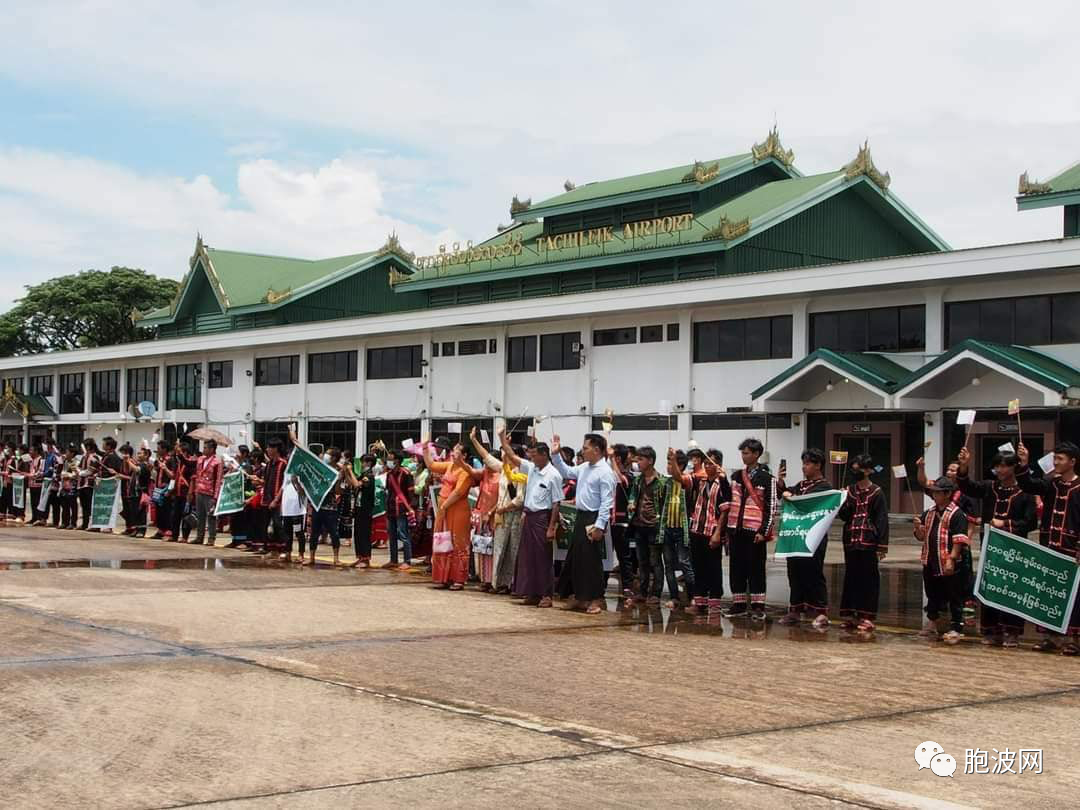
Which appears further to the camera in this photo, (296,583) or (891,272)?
(891,272)

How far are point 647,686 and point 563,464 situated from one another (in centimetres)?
619

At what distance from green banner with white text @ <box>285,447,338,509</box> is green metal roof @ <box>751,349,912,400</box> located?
1520 centimetres

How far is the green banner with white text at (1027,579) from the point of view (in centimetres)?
1122

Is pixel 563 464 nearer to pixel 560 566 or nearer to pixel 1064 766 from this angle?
pixel 560 566

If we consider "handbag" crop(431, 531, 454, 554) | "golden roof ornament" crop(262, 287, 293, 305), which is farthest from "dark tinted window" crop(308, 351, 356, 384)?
"handbag" crop(431, 531, 454, 554)

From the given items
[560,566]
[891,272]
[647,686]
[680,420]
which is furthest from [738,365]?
[647,686]

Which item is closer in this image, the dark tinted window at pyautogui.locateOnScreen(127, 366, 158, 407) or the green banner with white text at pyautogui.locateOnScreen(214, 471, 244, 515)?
the green banner with white text at pyautogui.locateOnScreen(214, 471, 244, 515)

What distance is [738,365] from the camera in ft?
111

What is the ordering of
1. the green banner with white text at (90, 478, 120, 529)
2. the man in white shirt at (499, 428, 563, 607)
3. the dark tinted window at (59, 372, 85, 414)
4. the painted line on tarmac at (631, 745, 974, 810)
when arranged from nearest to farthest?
the painted line on tarmac at (631, 745, 974, 810) < the man in white shirt at (499, 428, 563, 607) < the green banner with white text at (90, 478, 120, 529) < the dark tinted window at (59, 372, 85, 414)

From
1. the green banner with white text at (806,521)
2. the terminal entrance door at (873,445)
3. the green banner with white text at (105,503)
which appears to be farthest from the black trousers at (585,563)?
the terminal entrance door at (873,445)

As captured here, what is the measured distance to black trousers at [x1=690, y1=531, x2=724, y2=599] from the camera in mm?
13445

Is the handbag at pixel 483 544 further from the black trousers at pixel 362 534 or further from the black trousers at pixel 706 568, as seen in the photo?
the black trousers at pixel 362 534

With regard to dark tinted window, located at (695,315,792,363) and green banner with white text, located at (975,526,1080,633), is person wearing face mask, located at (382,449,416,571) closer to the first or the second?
green banner with white text, located at (975,526,1080,633)

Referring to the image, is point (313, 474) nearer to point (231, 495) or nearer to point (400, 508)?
point (400, 508)
